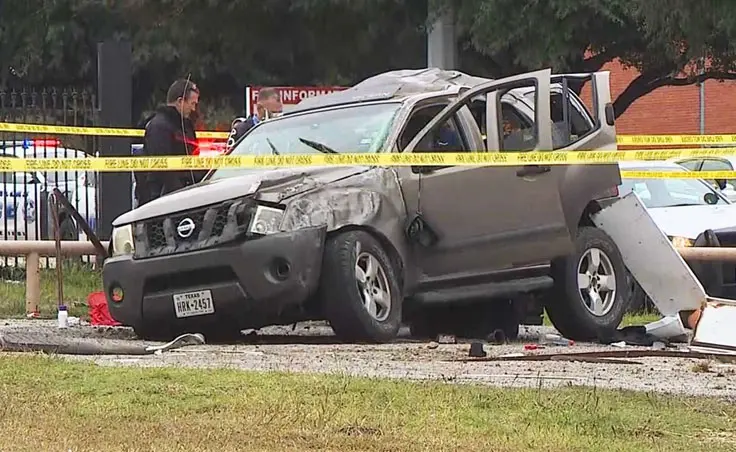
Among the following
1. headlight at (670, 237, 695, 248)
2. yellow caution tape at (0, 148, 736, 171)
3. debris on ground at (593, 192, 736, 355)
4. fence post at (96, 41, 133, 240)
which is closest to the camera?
yellow caution tape at (0, 148, 736, 171)

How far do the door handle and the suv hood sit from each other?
51.8 inches

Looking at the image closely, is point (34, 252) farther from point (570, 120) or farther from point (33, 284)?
point (570, 120)

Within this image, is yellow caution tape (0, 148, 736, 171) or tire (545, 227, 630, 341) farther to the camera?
tire (545, 227, 630, 341)

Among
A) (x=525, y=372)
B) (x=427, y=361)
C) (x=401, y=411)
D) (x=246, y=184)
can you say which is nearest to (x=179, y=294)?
(x=246, y=184)

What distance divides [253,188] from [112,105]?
6.36m

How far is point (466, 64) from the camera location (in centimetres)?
2619

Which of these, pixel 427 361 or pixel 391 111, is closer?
pixel 427 361

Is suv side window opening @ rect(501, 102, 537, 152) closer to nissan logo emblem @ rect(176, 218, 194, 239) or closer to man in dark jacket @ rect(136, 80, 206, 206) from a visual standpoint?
nissan logo emblem @ rect(176, 218, 194, 239)

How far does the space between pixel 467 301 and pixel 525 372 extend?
2460mm

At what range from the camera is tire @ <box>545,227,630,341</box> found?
10875mm

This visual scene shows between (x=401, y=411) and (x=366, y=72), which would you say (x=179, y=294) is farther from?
(x=366, y=72)

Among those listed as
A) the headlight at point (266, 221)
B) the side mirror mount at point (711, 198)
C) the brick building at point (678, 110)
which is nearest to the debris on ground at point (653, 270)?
the headlight at point (266, 221)

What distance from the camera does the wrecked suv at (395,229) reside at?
928 cm

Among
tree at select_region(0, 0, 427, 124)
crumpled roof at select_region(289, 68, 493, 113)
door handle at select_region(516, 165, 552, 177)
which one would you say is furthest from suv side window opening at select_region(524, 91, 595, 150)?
tree at select_region(0, 0, 427, 124)
